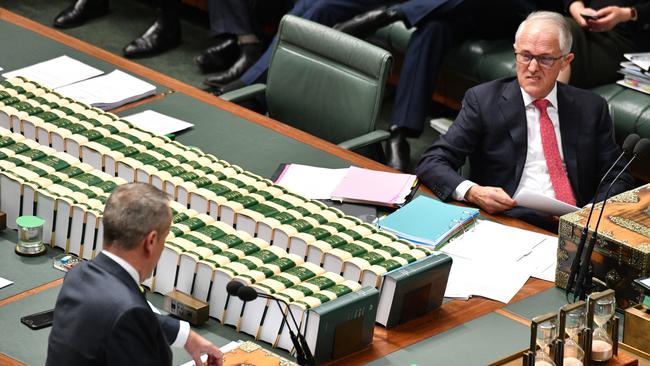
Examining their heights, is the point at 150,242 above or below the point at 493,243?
above

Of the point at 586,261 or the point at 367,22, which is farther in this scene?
the point at 367,22

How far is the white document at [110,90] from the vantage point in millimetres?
4555

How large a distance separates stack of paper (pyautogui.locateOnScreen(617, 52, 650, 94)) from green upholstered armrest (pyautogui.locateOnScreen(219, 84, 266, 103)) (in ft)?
6.06

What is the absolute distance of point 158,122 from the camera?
175 inches

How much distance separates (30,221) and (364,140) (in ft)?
4.77

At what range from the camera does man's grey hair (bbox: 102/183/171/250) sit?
2.73 metres

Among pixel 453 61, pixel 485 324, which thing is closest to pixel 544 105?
pixel 485 324

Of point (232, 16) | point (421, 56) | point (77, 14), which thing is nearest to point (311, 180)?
point (421, 56)

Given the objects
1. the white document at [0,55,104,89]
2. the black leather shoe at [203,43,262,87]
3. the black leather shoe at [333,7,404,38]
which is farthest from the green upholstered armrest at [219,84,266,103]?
the black leather shoe at [203,43,262,87]

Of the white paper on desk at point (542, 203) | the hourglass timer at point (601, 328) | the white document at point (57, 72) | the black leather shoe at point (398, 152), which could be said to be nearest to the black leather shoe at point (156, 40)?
the black leather shoe at point (398, 152)

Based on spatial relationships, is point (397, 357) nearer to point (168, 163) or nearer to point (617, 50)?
point (168, 163)

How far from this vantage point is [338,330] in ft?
10.5

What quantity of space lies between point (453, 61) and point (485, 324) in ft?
9.76

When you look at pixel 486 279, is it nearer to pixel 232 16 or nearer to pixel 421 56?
pixel 421 56
